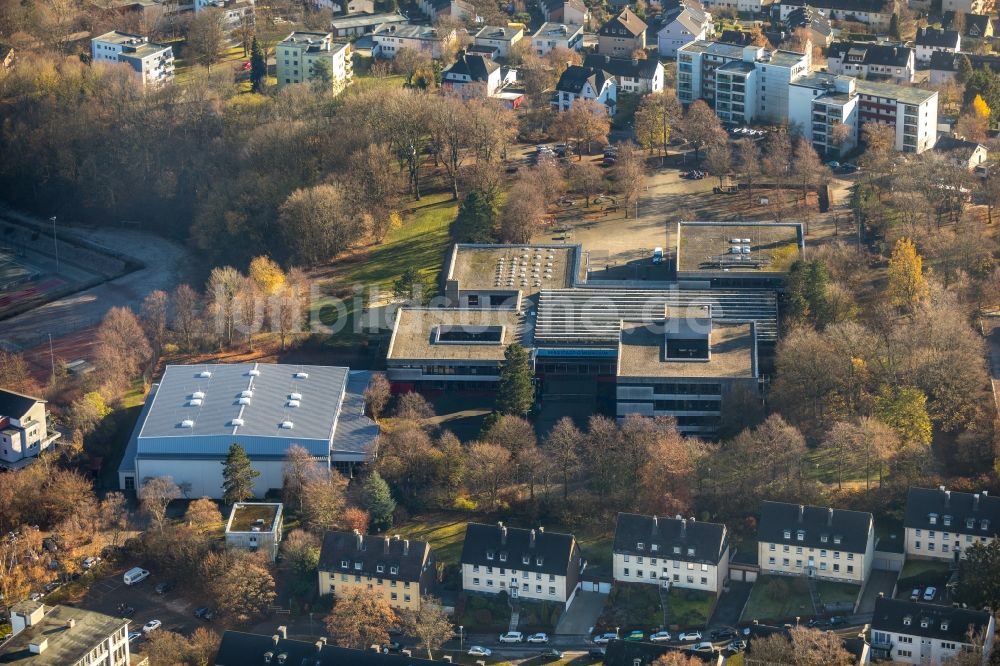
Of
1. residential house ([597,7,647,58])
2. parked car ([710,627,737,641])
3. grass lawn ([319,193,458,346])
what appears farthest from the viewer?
residential house ([597,7,647,58])

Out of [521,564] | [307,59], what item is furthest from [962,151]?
[521,564]

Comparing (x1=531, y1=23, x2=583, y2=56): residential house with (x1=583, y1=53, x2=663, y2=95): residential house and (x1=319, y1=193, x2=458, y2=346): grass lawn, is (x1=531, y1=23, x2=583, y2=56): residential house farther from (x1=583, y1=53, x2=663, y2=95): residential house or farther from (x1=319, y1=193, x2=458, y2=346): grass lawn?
(x1=319, y1=193, x2=458, y2=346): grass lawn

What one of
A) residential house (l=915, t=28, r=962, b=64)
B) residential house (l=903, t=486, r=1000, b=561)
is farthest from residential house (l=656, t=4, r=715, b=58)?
residential house (l=903, t=486, r=1000, b=561)

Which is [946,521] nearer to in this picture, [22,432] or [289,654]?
[289,654]

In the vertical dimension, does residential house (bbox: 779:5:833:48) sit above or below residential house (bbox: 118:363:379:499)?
above

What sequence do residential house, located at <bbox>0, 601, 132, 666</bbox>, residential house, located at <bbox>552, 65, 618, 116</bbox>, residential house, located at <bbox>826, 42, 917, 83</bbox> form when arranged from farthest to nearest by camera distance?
1. residential house, located at <bbox>826, 42, 917, 83</bbox>
2. residential house, located at <bbox>552, 65, 618, 116</bbox>
3. residential house, located at <bbox>0, 601, 132, 666</bbox>

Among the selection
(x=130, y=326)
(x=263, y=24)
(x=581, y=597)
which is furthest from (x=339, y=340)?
(x=263, y=24)

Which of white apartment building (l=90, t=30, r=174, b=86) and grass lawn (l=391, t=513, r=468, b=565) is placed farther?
white apartment building (l=90, t=30, r=174, b=86)
